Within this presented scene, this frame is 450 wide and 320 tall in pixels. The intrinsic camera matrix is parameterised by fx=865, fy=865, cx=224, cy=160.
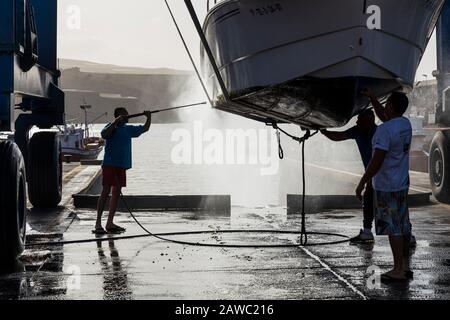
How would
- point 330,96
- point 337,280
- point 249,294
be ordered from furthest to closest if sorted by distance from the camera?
point 330,96 < point 337,280 < point 249,294

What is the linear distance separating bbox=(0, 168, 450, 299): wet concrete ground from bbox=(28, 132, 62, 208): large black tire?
7.28ft

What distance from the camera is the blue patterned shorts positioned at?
25.3 feet

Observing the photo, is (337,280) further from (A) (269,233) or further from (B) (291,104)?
(A) (269,233)

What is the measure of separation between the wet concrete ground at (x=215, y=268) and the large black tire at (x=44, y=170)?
2.22m

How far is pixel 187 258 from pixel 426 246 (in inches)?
117

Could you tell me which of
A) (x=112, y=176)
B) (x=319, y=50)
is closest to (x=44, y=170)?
(x=112, y=176)

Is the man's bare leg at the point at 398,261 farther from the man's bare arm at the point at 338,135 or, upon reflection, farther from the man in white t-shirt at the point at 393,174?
the man's bare arm at the point at 338,135

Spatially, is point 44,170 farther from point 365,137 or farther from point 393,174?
point 393,174

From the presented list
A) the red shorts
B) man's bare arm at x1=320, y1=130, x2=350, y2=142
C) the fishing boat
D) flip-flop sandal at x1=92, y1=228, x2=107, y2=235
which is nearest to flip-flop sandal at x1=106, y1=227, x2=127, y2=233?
flip-flop sandal at x1=92, y1=228, x2=107, y2=235

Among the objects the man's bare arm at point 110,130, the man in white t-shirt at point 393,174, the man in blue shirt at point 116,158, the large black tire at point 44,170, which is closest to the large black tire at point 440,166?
the man in blue shirt at point 116,158

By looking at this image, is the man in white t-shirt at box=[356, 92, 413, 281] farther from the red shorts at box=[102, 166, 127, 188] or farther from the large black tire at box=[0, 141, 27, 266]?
the red shorts at box=[102, 166, 127, 188]

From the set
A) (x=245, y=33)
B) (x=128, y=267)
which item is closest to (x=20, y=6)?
(x=245, y=33)

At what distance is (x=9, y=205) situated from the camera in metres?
8.55
